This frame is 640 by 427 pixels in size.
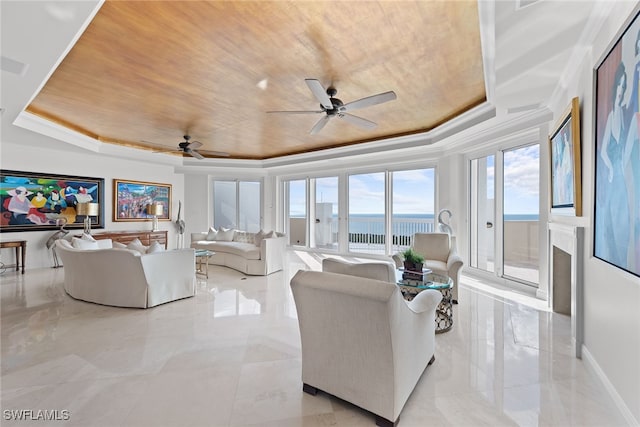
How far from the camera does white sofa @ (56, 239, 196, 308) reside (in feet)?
11.3

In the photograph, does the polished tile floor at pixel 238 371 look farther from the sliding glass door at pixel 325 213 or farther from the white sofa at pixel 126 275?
the sliding glass door at pixel 325 213

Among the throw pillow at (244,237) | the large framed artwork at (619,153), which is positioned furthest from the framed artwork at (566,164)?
the throw pillow at (244,237)

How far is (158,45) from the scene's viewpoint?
8.61 feet

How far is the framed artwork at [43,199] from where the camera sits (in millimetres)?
5266

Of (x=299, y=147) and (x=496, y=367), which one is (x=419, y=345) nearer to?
(x=496, y=367)

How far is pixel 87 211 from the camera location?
19.2 feet

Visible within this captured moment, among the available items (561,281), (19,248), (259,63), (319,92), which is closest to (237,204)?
(19,248)

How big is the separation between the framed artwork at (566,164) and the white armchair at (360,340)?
1.80m

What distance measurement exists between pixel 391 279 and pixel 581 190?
1712 mm

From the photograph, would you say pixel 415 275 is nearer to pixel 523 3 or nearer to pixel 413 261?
pixel 413 261

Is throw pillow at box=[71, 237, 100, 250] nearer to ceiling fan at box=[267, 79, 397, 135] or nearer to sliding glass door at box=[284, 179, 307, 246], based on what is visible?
ceiling fan at box=[267, 79, 397, 135]

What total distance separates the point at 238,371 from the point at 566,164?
3418 millimetres

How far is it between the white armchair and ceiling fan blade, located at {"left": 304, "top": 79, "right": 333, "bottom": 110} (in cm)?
181

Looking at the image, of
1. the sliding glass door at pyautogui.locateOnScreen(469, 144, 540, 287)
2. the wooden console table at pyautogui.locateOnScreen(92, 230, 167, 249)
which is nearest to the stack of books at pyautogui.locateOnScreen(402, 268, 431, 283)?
the sliding glass door at pyautogui.locateOnScreen(469, 144, 540, 287)
